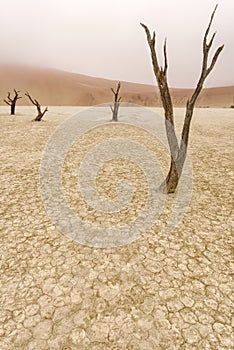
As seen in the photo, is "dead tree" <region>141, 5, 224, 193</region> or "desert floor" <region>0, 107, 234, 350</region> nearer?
"desert floor" <region>0, 107, 234, 350</region>

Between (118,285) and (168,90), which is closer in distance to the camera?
(118,285)

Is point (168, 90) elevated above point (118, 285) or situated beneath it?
elevated above

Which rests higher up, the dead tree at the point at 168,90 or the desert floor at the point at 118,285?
the dead tree at the point at 168,90

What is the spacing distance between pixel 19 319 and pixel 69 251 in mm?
1869

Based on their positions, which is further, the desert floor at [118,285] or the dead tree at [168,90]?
the dead tree at [168,90]

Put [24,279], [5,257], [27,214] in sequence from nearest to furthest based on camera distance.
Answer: [24,279], [5,257], [27,214]

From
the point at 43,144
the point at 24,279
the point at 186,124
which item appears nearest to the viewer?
the point at 24,279

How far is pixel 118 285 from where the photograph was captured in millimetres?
5043

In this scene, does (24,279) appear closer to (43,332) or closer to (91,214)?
(43,332)

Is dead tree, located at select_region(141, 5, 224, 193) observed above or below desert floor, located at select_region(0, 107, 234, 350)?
above

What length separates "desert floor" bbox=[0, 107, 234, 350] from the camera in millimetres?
4082

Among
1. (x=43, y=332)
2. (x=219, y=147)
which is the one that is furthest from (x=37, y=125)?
(x=43, y=332)

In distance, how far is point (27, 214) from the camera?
24.2 feet

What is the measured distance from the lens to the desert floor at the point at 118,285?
4.08 meters
